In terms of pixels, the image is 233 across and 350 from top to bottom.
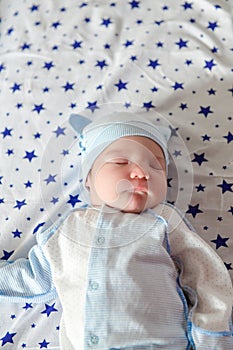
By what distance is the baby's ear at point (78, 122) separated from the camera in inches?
43.1

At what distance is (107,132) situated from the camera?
100 centimetres

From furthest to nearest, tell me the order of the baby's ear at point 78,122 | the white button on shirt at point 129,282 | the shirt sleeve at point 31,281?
the baby's ear at point 78,122
the shirt sleeve at point 31,281
the white button on shirt at point 129,282

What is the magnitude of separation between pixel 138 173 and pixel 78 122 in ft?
0.79

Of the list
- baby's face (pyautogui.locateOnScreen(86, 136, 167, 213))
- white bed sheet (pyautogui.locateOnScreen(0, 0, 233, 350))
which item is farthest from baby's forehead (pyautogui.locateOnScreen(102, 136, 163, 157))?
white bed sheet (pyautogui.locateOnScreen(0, 0, 233, 350))

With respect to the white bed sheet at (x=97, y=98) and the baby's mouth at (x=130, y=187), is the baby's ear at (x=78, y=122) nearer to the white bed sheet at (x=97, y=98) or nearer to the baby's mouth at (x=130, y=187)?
the white bed sheet at (x=97, y=98)

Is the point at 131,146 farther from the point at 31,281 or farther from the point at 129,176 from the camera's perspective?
the point at 31,281

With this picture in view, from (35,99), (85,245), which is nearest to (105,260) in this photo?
(85,245)

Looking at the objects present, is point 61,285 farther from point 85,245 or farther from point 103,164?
point 103,164

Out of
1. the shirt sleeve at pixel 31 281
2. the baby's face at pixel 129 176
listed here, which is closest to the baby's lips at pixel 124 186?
the baby's face at pixel 129 176

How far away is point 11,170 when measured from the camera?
1180mm

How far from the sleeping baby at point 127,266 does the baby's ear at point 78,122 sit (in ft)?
0.21

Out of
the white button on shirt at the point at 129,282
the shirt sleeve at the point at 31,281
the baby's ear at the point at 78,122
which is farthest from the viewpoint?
the baby's ear at the point at 78,122

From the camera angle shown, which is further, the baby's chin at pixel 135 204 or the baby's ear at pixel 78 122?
the baby's ear at pixel 78 122

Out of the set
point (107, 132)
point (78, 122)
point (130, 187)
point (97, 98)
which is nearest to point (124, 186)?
point (130, 187)
